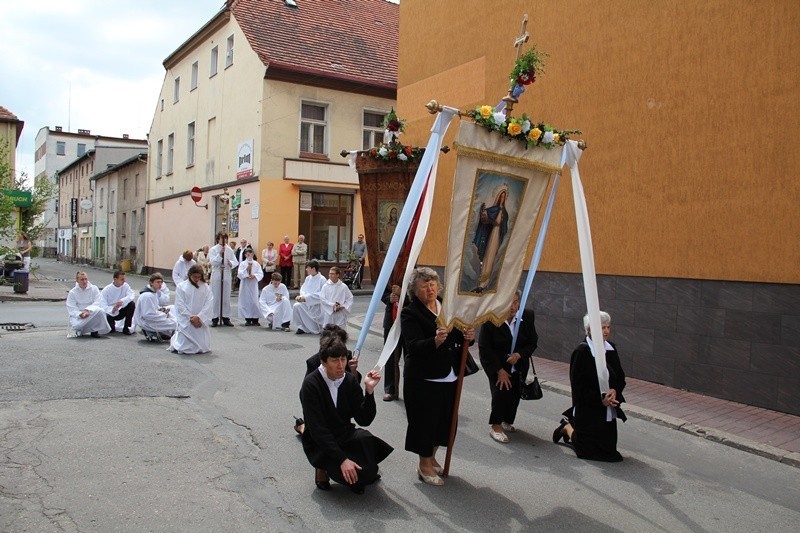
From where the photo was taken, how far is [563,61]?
434 inches

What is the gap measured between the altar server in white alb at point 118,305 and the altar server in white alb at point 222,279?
211 cm

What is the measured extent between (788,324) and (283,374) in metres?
6.31

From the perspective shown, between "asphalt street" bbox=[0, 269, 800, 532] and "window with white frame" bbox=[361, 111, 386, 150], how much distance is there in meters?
18.8

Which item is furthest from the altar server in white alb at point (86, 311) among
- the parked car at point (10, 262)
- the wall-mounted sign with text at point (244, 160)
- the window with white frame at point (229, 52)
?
the window with white frame at point (229, 52)

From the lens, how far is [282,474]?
5.30 meters

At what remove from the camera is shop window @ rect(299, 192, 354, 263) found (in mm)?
25031

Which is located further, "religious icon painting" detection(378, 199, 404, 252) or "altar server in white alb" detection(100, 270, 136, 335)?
"altar server in white alb" detection(100, 270, 136, 335)

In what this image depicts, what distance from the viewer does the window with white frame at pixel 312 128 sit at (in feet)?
82.1

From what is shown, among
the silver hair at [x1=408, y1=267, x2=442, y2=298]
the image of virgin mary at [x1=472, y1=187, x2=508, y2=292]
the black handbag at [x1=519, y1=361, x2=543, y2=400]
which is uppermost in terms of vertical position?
the image of virgin mary at [x1=472, y1=187, x2=508, y2=292]

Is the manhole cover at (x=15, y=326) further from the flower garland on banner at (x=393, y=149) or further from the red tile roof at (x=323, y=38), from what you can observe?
the red tile roof at (x=323, y=38)

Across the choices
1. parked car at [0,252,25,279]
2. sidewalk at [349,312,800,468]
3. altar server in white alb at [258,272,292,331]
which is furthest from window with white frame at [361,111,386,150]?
sidewalk at [349,312,800,468]

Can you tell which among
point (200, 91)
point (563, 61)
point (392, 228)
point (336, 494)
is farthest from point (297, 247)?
point (336, 494)

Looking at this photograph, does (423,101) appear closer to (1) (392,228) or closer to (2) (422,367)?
(1) (392,228)

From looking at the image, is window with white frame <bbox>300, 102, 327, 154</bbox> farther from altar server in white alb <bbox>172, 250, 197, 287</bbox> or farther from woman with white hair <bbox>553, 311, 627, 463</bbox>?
woman with white hair <bbox>553, 311, 627, 463</bbox>
